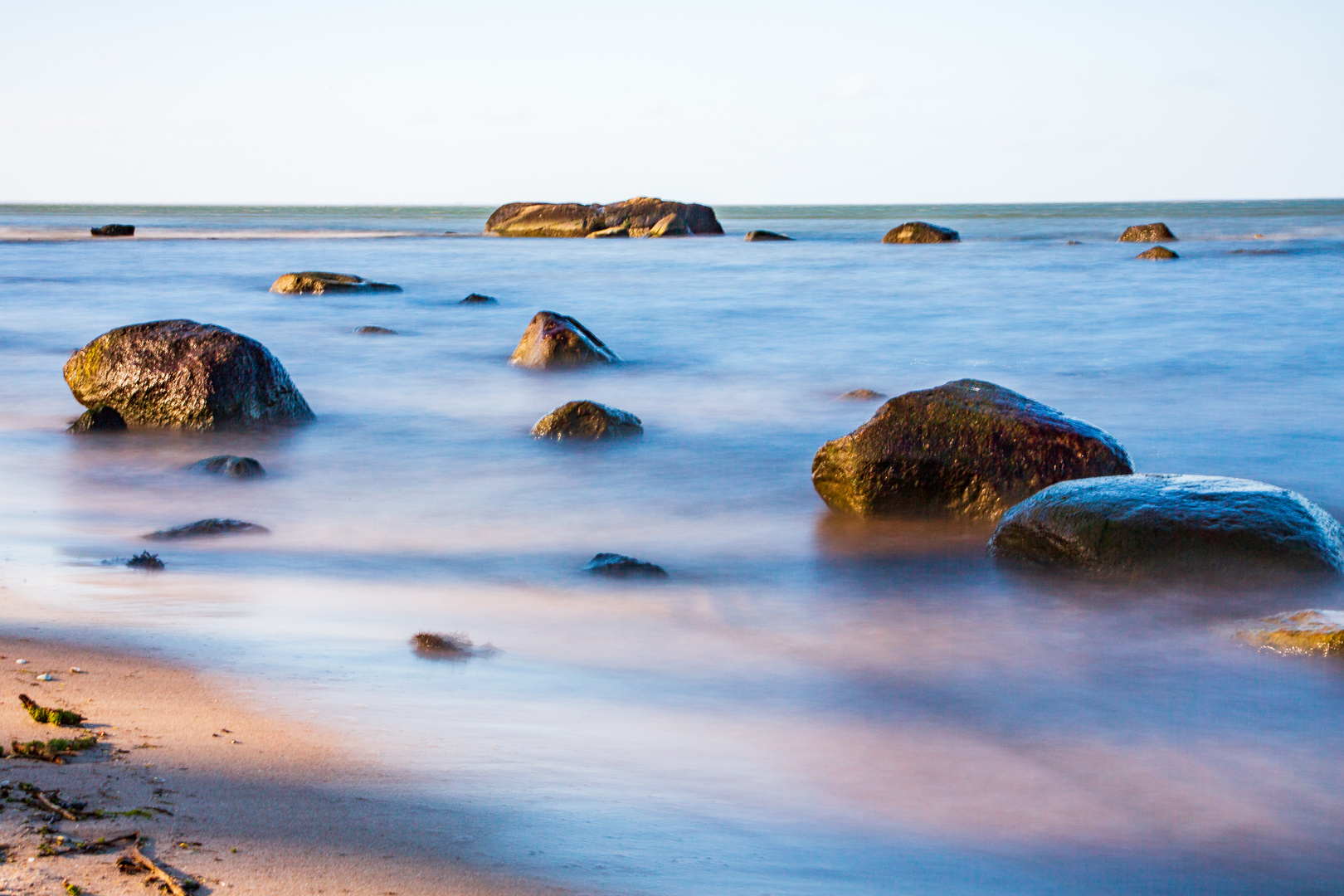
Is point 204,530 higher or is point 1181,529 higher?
point 1181,529

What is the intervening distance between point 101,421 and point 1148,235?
32947 millimetres

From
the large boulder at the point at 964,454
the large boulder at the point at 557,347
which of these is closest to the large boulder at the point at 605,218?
the large boulder at the point at 557,347

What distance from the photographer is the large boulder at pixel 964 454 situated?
506 cm

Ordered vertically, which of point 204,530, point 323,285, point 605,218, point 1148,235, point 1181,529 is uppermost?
point 1148,235

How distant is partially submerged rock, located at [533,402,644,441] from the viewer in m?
7.09

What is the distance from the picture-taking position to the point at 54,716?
254cm

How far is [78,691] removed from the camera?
2826 millimetres

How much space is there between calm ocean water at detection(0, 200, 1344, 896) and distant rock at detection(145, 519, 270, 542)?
→ 0.13 meters

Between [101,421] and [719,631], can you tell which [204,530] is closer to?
[719,631]

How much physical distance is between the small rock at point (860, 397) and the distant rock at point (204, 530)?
513 centimetres

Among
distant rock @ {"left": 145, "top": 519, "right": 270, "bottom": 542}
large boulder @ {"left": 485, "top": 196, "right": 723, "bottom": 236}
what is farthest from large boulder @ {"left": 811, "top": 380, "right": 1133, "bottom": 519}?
large boulder @ {"left": 485, "top": 196, "right": 723, "bottom": 236}

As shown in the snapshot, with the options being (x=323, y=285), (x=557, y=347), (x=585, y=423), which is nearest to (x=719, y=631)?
(x=585, y=423)

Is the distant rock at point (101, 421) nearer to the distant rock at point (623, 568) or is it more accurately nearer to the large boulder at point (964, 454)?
the distant rock at point (623, 568)

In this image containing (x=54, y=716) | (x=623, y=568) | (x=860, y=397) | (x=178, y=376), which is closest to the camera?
(x=54, y=716)
